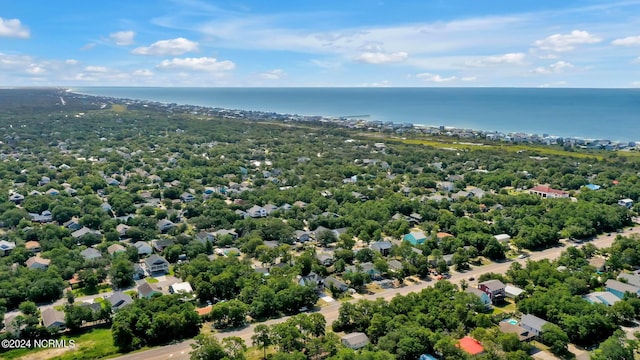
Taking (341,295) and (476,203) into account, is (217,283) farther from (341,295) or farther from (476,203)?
(476,203)

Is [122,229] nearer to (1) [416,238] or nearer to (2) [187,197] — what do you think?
(2) [187,197]

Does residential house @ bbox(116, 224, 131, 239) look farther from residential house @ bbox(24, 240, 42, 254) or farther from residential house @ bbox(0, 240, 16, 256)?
residential house @ bbox(0, 240, 16, 256)

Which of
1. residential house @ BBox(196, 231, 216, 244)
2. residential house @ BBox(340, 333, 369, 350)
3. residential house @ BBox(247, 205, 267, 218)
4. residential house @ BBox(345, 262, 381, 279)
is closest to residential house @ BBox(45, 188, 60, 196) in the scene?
residential house @ BBox(196, 231, 216, 244)

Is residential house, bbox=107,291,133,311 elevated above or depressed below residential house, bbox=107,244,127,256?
below

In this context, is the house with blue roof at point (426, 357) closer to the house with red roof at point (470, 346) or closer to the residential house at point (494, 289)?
the house with red roof at point (470, 346)

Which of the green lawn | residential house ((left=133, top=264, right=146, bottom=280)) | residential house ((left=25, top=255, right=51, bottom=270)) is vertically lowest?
the green lawn

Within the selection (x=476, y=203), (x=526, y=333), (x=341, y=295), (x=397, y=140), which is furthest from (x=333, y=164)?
(x=526, y=333)

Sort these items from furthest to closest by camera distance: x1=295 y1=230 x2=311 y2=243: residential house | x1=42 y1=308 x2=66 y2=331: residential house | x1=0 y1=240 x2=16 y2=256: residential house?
x1=295 y1=230 x2=311 y2=243: residential house, x1=0 y1=240 x2=16 y2=256: residential house, x1=42 y1=308 x2=66 y2=331: residential house

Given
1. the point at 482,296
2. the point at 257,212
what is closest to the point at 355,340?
the point at 482,296
